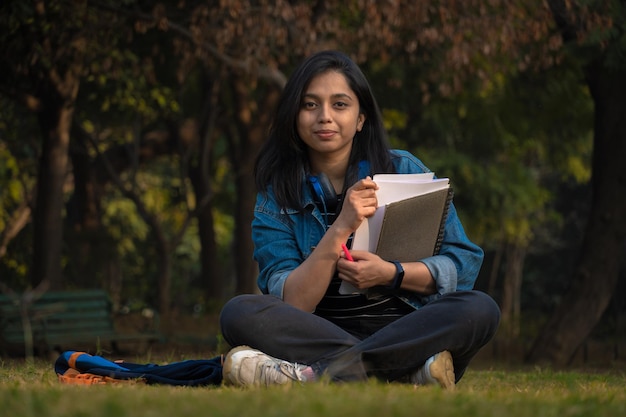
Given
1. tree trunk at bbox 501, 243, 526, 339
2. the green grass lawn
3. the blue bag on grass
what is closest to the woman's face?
the blue bag on grass

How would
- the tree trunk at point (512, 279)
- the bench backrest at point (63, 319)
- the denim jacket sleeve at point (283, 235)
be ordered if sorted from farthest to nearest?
the tree trunk at point (512, 279), the bench backrest at point (63, 319), the denim jacket sleeve at point (283, 235)

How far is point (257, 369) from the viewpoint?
16.4 feet

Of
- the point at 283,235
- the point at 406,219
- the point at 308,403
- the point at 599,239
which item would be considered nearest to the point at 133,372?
the point at 283,235

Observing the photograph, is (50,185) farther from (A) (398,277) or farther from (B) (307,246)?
(A) (398,277)

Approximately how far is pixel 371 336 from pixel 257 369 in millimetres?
552

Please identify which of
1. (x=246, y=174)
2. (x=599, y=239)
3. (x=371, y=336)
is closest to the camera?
(x=371, y=336)

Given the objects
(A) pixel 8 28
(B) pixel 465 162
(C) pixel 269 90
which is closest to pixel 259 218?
(A) pixel 8 28

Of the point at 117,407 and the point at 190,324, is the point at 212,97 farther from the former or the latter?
the point at 117,407

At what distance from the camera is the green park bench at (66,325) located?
14.2 metres

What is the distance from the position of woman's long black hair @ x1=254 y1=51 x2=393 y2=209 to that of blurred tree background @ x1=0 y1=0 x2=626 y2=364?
1.06 metres

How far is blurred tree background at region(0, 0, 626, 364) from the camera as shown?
12836 mm

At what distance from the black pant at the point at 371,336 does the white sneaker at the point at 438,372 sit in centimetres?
4

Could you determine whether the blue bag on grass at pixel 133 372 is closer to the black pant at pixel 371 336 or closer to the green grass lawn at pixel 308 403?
the black pant at pixel 371 336

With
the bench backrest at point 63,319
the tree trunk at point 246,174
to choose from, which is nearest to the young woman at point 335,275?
the bench backrest at point 63,319
